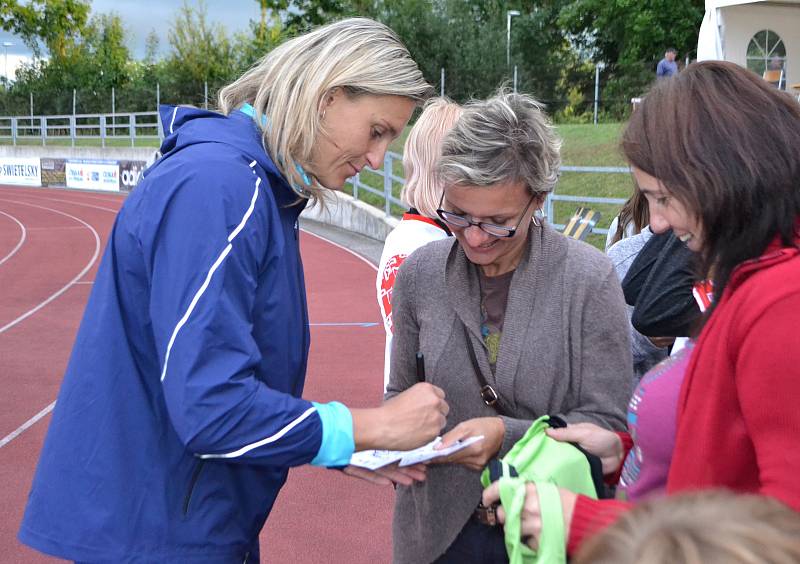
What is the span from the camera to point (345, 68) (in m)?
1.99

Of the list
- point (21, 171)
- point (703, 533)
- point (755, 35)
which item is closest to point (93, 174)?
point (21, 171)

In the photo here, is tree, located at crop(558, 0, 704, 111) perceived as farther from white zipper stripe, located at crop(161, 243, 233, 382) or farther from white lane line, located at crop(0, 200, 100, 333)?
white zipper stripe, located at crop(161, 243, 233, 382)

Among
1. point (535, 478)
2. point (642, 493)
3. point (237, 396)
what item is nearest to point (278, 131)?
point (237, 396)

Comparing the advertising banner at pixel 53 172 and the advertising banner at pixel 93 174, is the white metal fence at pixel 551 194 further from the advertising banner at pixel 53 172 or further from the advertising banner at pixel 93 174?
the advertising banner at pixel 53 172

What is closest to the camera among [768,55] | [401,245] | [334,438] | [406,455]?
[334,438]

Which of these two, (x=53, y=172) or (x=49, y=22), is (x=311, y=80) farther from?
(x=49, y=22)

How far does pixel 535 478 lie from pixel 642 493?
0.74 ft

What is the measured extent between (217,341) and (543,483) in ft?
2.25

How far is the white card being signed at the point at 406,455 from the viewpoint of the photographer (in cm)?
203

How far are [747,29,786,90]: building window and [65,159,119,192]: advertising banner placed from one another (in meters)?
20.6

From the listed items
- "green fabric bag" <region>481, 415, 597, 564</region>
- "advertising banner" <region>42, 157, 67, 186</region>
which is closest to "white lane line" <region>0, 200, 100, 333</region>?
"green fabric bag" <region>481, 415, 597, 564</region>

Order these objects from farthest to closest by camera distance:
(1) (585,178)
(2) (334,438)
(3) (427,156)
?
(1) (585,178)
(3) (427,156)
(2) (334,438)

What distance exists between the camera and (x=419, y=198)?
3.28 m

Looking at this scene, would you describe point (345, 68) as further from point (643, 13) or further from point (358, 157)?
point (643, 13)
